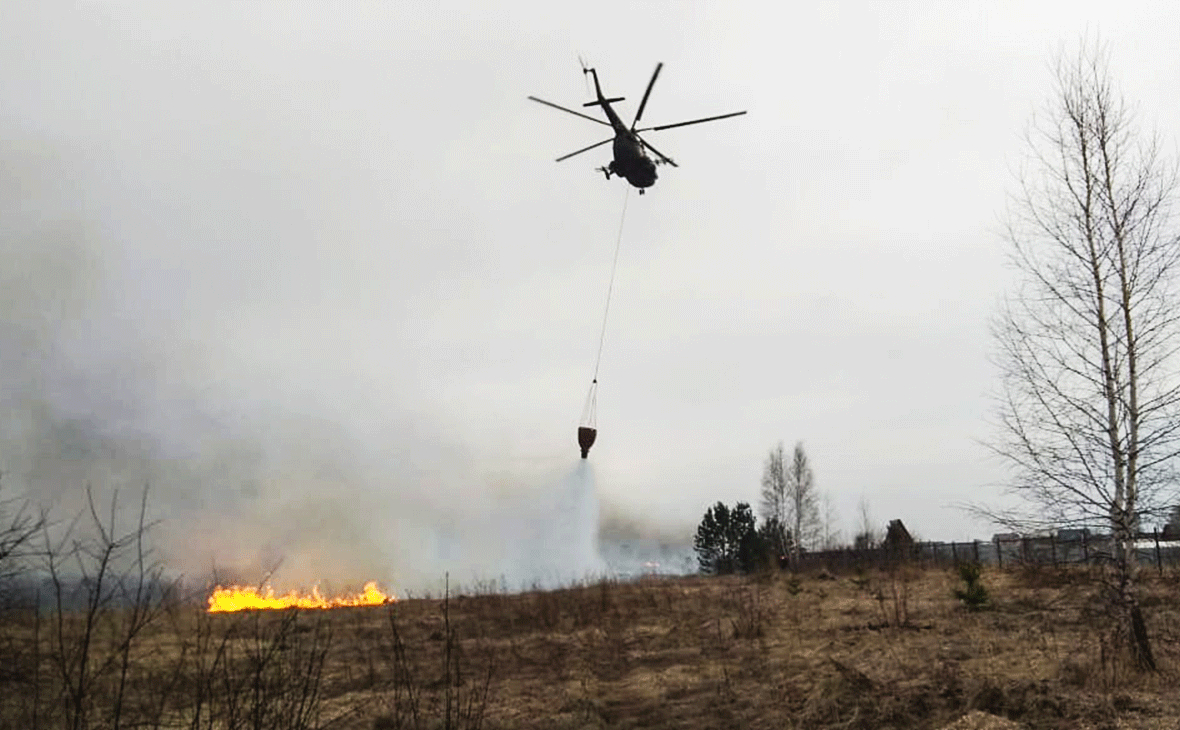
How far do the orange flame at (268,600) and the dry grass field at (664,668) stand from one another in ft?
1.03

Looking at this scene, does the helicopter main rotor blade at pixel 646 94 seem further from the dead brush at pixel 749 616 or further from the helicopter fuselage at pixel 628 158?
the dead brush at pixel 749 616

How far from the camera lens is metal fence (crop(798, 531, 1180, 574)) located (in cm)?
1116

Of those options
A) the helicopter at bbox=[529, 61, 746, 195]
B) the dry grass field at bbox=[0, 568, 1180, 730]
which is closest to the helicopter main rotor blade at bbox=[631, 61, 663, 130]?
the helicopter at bbox=[529, 61, 746, 195]

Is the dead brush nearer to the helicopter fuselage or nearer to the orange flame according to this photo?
the orange flame

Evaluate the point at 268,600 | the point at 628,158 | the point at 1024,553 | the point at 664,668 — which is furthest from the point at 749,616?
the point at 268,600

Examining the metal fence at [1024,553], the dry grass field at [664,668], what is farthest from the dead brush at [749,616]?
the metal fence at [1024,553]

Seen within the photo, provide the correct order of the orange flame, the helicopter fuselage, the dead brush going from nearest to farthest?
the orange flame → the helicopter fuselage → the dead brush

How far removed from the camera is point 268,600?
37562 millimetres

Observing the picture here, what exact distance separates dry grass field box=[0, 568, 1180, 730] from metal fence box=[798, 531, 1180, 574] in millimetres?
993

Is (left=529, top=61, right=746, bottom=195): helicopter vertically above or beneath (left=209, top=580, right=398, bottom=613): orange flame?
above

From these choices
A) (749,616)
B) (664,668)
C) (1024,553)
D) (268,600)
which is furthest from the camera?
(268,600)

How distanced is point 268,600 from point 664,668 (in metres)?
29.1

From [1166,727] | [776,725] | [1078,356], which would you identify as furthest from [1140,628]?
[776,725]

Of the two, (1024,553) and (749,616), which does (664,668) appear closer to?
(749,616)
